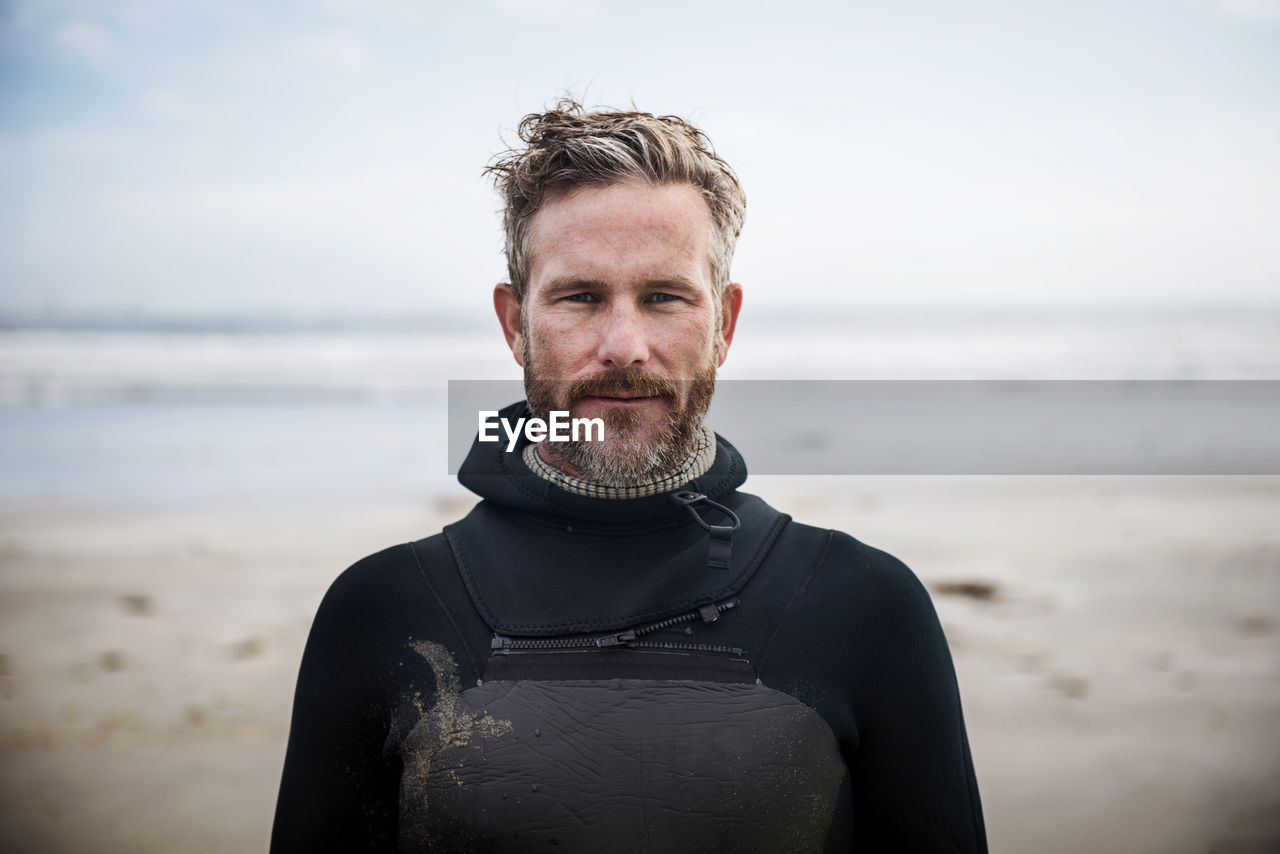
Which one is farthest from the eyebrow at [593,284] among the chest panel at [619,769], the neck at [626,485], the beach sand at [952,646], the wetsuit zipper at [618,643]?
the beach sand at [952,646]

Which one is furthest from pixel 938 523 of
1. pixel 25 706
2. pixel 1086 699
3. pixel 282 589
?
pixel 25 706

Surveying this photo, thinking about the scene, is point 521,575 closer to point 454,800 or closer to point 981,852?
point 454,800

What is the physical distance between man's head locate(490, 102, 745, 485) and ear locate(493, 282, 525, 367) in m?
0.13

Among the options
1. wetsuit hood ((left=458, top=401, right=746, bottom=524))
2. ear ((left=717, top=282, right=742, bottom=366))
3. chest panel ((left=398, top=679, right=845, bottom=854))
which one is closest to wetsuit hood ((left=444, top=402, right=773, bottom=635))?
wetsuit hood ((left=458, top=401, right=746, bottom=524))

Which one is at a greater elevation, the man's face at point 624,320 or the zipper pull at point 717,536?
the man's face at point 624,320

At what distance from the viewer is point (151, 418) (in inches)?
305

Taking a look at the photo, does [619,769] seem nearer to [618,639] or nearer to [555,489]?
[618,639]

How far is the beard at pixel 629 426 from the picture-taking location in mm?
1961

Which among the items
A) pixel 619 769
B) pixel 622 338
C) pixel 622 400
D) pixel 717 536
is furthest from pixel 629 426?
pixel 619 769

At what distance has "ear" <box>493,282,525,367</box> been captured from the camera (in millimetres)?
2180

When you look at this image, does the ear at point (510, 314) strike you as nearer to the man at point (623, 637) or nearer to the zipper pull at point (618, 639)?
the man at point (623, 637)

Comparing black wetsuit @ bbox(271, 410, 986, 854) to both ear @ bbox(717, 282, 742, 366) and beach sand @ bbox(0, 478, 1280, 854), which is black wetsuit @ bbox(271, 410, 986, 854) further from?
beach sand @ bbox(0, 478, 1280, 854)

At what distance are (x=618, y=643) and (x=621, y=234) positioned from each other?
33.4 inches

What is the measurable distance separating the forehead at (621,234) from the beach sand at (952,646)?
2873mm
